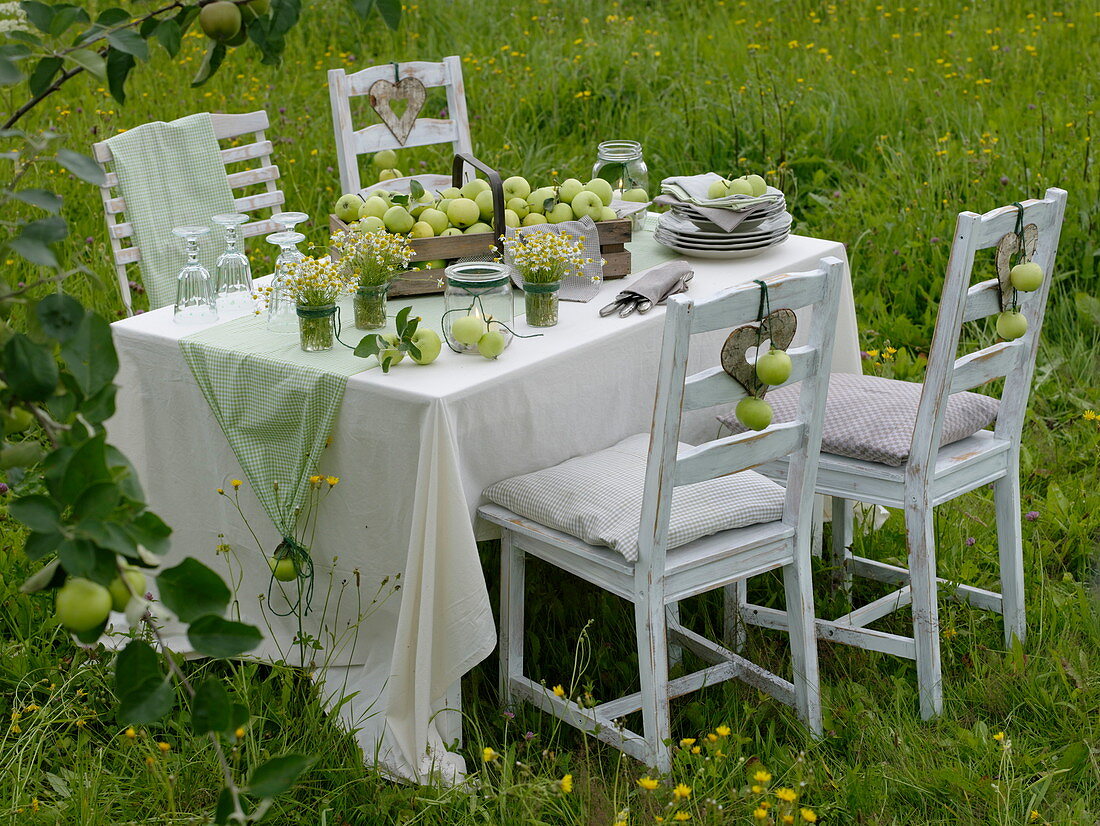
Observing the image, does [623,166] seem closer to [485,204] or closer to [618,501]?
[485,204]

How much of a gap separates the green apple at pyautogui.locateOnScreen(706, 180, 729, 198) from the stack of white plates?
0.09 meters

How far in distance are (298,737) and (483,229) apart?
1108 millimetres

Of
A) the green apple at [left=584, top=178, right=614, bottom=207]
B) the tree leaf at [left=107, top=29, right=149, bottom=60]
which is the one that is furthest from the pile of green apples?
the tree leaf at [left=107, top=29, right=149, bottom=60]

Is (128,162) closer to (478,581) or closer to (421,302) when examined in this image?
(421,302)

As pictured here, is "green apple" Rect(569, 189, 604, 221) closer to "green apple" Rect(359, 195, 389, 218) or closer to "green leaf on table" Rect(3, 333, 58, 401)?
"green apple" Rect(359, 195, 389, 218)

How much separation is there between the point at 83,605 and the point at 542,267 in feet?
5.35

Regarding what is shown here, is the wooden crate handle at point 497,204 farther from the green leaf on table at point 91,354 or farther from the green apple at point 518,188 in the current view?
the green leaf on table at point 91,354

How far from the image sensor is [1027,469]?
3318 millimetres

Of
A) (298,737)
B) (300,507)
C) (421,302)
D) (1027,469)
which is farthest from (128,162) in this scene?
(1027,469)

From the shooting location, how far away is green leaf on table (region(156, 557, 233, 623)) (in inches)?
30.9

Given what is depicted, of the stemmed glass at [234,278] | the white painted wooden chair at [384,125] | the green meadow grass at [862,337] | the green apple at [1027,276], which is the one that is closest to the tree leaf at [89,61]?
the green meadow grass at [862,337]

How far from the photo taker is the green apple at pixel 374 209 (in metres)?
2.61

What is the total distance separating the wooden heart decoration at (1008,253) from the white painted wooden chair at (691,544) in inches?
16.0

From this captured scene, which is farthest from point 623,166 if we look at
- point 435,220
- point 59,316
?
point 59,316
